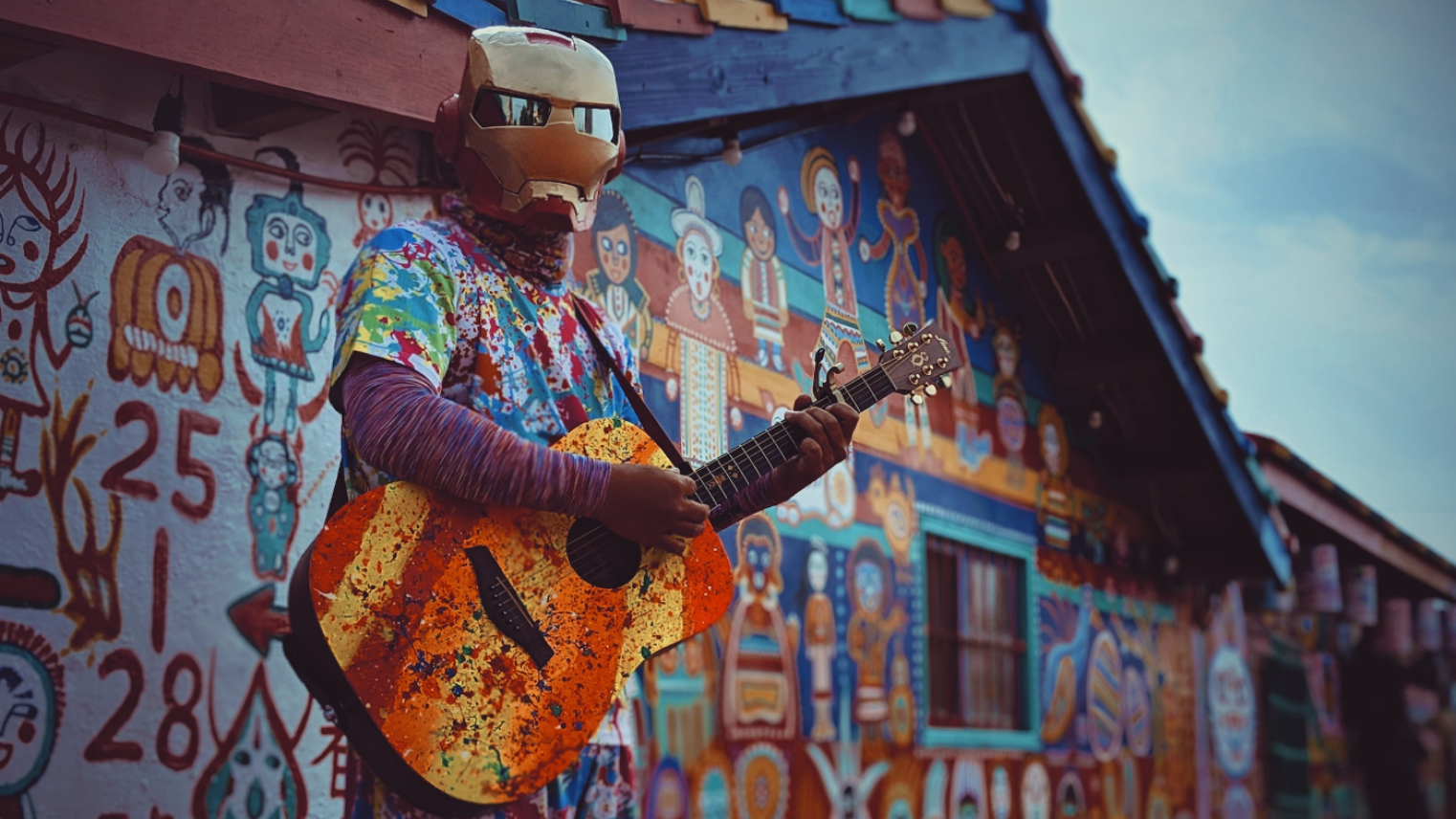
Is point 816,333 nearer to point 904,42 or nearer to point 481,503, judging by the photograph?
point 904,42

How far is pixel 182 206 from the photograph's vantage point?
307 cm

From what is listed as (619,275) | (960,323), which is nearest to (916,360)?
(619,275)

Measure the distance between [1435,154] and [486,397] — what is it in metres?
9.66

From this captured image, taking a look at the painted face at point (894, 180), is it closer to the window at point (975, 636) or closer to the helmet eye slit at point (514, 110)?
the window at point (975, 636)

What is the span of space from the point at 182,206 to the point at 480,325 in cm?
115

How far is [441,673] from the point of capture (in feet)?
6.86

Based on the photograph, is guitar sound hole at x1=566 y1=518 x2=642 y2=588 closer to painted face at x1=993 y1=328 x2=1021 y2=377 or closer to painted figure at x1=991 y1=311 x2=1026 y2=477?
painted figure at x1=991 y1=311 x2=1026 y2=477

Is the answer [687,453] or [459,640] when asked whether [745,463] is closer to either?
[459,640]

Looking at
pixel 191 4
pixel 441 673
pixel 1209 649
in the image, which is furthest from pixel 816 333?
pixel 1209 649

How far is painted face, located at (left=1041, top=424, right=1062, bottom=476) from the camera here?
298 inches

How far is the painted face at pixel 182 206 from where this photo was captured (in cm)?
303

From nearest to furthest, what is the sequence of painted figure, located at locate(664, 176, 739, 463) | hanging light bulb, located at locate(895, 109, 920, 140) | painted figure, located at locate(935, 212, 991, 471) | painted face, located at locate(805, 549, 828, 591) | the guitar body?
the guitar body
painted figure, located at locate(664, 176, 739, 463)
painted face, located at locate(805, 549, 828, 591)
hanging light bulb, located at locate(895, 109, 920, 140)
painted figure, located at locate(935, 212, 991, 471)

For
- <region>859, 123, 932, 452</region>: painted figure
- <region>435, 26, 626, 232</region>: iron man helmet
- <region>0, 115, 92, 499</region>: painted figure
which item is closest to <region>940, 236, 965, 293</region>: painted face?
<region>859, 123, 932, 452</region>: painted figure

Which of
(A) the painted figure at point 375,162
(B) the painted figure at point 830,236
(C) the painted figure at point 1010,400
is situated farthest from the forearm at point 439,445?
(C) the painted figure at point 1010,400
